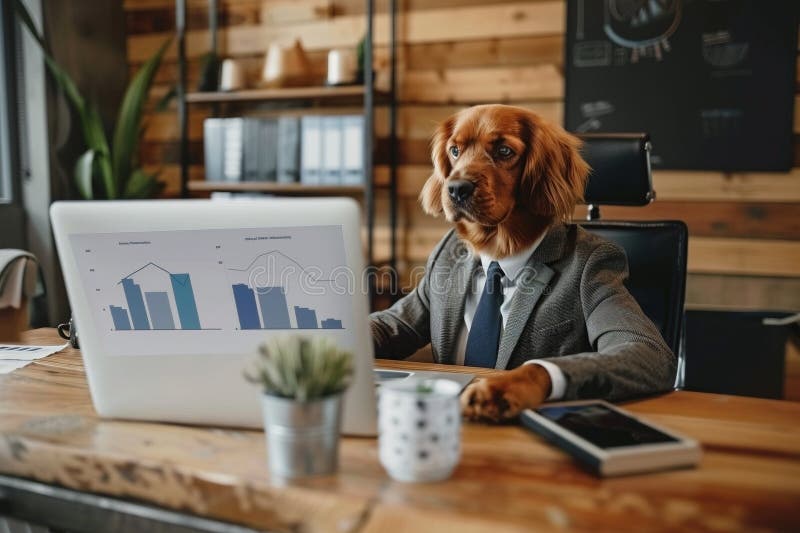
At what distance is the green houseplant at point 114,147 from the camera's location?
3.02 meters

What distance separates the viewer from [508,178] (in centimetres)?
153

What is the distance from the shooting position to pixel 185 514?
28.0 inches

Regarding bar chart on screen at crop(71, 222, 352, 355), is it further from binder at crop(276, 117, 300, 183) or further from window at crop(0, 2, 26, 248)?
window at crop(0, 2, 26, 248)

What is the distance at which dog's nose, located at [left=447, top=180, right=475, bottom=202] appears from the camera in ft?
4.80

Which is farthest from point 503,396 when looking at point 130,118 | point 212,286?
point 130,118

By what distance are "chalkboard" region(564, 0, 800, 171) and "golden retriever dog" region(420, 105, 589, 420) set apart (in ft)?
4.41

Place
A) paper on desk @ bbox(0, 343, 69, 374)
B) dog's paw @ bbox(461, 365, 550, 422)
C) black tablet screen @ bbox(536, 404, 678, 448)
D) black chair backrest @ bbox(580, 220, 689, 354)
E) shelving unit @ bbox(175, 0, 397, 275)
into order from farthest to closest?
shelving unit @ bbox(175, 0, 397, 275)
black chair backrest @ bbox(580, 220, 689, 354)
paper on desk @ bbox(0, 343, 69, 374)
dog's paw @ bbox(461, 365, 550, 422)
black tablet screen @ bbox(536, 404, 678, 448)

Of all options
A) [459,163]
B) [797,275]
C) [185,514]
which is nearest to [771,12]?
[797,275]

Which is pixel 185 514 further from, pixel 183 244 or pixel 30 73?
pixel 30 73

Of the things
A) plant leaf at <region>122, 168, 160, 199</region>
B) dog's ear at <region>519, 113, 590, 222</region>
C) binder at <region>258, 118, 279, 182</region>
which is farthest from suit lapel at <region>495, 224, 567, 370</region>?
plant leaf at <region>122, 168, 160, 199</region>

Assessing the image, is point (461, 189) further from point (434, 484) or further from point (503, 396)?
point (434, 484)

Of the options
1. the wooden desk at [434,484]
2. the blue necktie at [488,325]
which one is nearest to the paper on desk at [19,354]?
the wooden desk at [434,484]

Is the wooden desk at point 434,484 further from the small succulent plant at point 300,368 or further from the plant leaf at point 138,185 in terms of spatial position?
the plant leaf at point 138,185

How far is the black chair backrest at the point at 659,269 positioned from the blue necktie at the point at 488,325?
416 mm
